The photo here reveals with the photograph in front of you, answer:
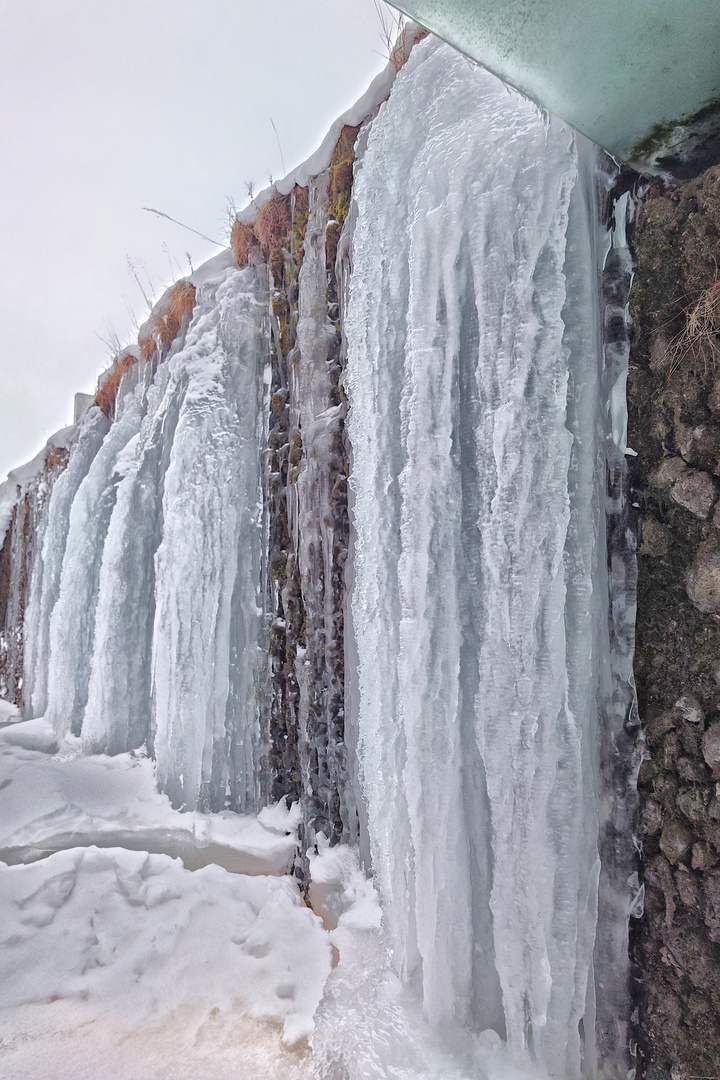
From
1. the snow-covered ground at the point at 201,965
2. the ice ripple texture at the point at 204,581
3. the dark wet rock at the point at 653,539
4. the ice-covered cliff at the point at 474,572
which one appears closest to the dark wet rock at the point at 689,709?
the ice-covered cliff at the point at 474,572

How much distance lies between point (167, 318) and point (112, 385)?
4.08 feet

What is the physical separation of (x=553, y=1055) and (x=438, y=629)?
0.86 meters

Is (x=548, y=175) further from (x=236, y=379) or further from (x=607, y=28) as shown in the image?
(x=236, y=379)

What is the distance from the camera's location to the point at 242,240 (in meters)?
2.80

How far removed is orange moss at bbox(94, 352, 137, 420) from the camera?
4164 millimetres

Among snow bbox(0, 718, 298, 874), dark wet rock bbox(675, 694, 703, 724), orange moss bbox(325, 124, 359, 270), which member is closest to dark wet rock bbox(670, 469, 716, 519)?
dark wet rock bbox(675, 694, 703, 724)

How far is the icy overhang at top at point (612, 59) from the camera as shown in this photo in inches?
39.9

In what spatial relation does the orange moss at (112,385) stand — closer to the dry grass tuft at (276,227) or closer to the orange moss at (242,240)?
the orange moss at (242,240)

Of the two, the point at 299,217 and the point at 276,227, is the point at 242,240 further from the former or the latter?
the point at 299,217

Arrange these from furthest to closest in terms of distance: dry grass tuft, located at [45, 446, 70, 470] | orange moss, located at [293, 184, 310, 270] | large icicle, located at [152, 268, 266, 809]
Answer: dry grass tuft, located at [45, 446, 70, 470], large icicle, located at [152, 268, 266, 809], orange moss, located at [293, 184, 310, 270]

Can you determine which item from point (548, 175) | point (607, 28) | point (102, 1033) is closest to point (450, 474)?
point (548, 175)

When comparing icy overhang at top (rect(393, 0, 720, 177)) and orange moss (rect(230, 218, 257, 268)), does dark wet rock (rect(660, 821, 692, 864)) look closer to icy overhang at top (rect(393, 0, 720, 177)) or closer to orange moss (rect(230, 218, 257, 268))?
icy overhang at top (rect(393, 0, 720, 177))

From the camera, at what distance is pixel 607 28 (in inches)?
40.5

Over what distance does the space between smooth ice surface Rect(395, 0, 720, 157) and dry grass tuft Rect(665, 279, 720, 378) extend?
0.37 m
